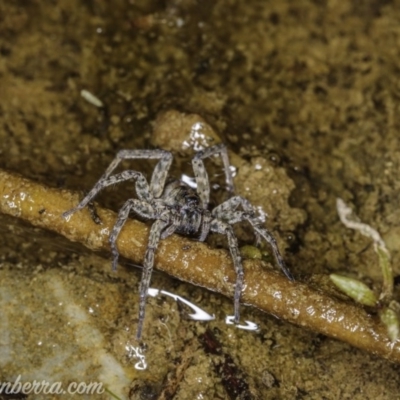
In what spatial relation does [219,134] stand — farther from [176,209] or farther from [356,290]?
[356,290]

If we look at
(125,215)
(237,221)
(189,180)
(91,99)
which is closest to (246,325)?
(237,221)

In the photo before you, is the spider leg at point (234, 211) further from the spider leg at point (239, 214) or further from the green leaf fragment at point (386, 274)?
the green leaf fragment at point (386, 274)

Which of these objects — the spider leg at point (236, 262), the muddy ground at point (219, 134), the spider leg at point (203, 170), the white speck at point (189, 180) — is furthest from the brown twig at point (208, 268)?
the white speck at point (189, 180)

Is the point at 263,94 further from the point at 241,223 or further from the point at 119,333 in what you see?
the point at 119,333

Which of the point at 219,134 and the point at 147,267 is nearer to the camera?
the point at 147,267

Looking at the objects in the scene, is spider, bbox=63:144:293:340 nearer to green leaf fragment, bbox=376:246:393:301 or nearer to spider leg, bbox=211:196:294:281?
spider leg, bbox=211:196:294:281

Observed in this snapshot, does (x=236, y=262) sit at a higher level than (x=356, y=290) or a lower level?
higher
